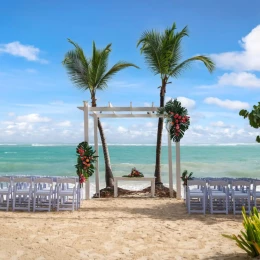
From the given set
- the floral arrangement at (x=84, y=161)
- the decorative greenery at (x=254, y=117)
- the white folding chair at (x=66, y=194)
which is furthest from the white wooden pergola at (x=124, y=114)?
the decorative greenery at (x=254, y=117)

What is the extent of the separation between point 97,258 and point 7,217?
3906 mm

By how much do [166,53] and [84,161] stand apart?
5417mm

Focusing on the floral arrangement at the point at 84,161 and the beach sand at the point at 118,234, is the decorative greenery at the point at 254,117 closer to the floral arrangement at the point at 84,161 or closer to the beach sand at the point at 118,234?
the beach sand at the point at 118,234

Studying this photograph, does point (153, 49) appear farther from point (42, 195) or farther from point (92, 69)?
point (42, 195)

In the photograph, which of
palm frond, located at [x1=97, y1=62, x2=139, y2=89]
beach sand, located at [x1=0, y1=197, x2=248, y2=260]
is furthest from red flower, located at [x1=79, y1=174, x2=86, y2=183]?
palm frond, located at [x1=97, y1=62, x2=139, y2=89]

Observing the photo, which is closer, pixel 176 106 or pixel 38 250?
pixel 38 250

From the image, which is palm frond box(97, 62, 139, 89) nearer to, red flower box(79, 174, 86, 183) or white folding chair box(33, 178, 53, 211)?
red flower box(79, 174, 86, 183)

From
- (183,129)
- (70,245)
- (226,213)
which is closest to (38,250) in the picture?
(70,245)

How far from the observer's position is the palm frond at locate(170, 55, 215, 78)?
13602 millimetres

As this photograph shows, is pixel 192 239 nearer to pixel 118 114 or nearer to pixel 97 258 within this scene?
pixel 97 258

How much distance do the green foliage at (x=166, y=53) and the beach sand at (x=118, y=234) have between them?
6155 mm

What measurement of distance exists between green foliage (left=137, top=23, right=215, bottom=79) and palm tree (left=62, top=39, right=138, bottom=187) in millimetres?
923

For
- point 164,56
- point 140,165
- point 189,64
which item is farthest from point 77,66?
point 140,165

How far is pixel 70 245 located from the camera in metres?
5.98
